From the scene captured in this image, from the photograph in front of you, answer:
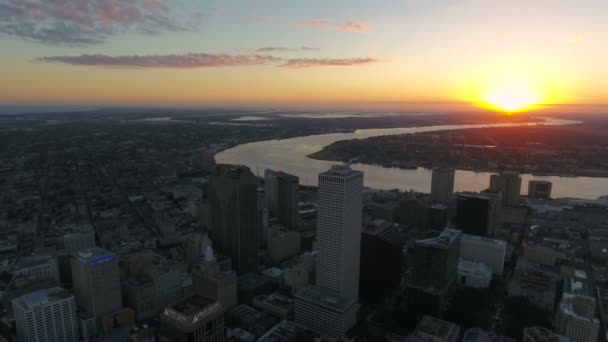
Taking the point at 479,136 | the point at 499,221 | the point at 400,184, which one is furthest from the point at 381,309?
the point at 479,136

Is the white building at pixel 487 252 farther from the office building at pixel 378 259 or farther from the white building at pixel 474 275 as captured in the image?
the office building at pixel 378 259

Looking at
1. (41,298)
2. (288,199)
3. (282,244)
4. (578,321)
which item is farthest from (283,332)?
(288,199)

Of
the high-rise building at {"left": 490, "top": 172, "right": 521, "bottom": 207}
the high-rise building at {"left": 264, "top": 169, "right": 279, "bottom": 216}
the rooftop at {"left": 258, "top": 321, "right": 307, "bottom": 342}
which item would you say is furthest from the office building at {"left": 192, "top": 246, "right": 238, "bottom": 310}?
the high-rise building at {"left": 490, "top": 172, "right": 521, "bottom": 207}

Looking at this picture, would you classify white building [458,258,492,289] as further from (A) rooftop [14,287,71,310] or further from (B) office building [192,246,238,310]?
(A) rooftop [14,287,71,310]

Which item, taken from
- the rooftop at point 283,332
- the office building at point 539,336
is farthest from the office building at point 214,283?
the office building at point 539,336

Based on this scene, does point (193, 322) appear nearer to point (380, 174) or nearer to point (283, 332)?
point (283, 332)

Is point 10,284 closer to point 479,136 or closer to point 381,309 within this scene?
point 381,309
